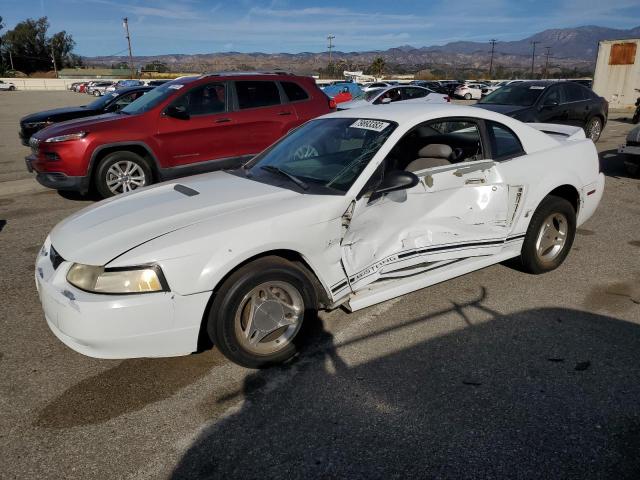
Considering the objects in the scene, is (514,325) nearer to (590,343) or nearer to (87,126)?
(590,343)

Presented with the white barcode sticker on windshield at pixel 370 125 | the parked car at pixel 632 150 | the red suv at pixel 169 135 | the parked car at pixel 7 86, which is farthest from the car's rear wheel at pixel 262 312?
the parked car at pixel 7 86

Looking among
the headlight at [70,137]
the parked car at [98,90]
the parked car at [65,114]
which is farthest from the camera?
the parked car at [98,90]

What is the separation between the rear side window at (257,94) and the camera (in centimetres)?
746

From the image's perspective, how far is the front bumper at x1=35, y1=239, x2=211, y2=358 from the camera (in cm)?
253

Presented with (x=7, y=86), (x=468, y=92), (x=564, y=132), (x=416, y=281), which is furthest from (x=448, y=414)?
(x=7, y=86)

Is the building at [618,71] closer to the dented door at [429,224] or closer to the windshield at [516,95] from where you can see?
the windshield at [516,95]

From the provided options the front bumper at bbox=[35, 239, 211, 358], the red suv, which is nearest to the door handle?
the front bumper at bbox=[35, 239, 211, 358]

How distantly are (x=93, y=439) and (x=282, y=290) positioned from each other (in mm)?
1284

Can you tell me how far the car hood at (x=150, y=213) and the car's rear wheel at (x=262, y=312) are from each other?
0.36m

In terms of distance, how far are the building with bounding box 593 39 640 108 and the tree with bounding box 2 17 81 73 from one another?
105 meters

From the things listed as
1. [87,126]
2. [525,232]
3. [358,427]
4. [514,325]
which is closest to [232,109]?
[87,126]

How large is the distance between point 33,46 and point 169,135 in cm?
11749

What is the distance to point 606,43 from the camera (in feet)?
68.9

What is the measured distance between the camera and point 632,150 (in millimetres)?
7984
